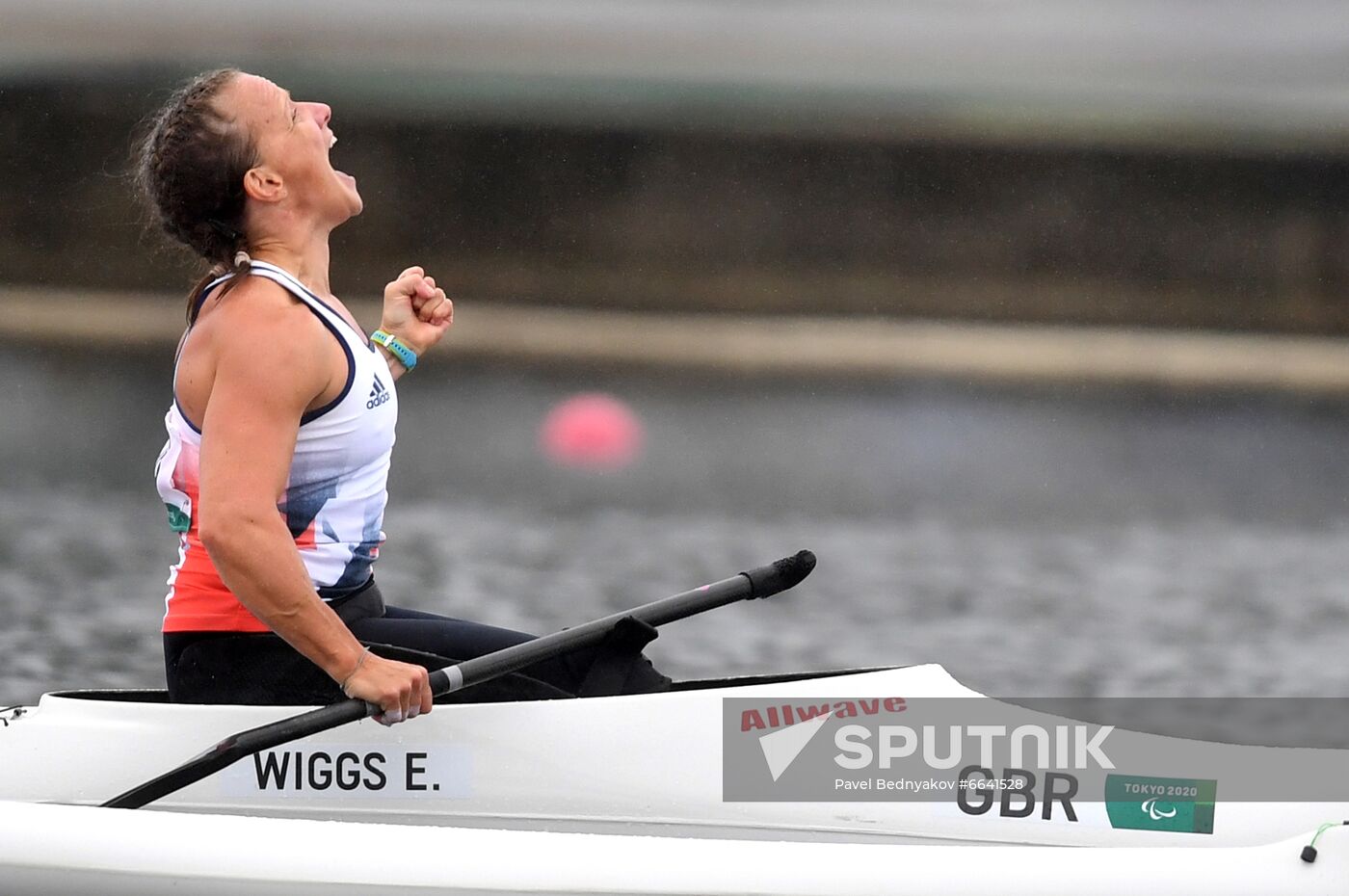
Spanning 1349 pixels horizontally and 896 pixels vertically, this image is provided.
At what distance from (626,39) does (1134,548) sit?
34.0 feet

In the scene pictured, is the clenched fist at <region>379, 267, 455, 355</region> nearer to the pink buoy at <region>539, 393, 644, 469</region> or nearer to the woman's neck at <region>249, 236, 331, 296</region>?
the woman's neck at <region>249, 236, 331, 296</region>

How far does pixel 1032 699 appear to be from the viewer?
12.2ft

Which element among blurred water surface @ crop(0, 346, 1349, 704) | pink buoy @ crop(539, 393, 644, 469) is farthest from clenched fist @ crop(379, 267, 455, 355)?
pink buoy @ crop(539, 393, 644, 469)

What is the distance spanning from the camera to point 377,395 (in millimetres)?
1641

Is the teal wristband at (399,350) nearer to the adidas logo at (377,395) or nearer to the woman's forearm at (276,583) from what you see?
the adidas logo at (377,395)

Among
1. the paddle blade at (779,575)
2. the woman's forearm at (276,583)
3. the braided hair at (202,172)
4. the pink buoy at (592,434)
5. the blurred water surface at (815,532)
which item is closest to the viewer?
the woman's forearm at (276,583)

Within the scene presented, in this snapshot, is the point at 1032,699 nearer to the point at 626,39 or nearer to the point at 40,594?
the point at 40,594

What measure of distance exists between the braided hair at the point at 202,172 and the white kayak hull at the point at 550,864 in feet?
1.65

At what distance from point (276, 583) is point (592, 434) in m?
7.10

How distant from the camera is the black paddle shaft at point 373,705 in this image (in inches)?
62.1

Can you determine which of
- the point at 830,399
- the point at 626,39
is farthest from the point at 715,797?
the point at 626,39

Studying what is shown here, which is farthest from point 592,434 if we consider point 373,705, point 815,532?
point 373,705

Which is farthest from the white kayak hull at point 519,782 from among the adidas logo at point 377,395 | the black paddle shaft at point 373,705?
the adidas logo at point 377,395

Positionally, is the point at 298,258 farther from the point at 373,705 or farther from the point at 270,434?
the point at 373,705
